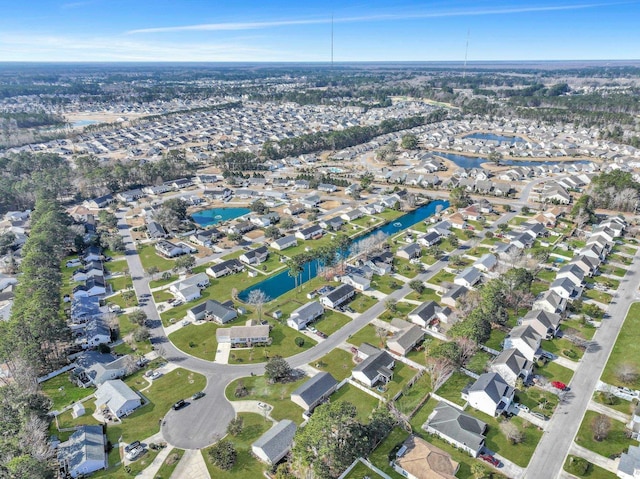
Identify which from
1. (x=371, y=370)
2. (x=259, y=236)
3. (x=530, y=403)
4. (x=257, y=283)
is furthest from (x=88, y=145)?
(x=530, y=403)

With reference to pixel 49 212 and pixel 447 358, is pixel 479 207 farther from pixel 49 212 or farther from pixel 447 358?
pixel 49 212

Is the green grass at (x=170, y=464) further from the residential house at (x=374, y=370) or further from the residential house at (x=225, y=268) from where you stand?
the residential house at (x=225, y=268)

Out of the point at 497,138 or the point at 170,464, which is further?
the point at 497,138

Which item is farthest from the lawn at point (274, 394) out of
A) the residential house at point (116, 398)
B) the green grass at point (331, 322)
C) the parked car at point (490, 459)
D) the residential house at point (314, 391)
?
the parked car at point (490, 459)

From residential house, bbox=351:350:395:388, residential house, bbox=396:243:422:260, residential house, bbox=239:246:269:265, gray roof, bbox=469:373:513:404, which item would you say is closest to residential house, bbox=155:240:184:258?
residential house, bbox=239:246:269:265

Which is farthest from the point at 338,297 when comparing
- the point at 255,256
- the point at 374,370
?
the point at 255,256

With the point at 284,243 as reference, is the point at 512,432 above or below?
below

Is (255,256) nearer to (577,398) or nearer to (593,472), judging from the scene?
(577,398)
